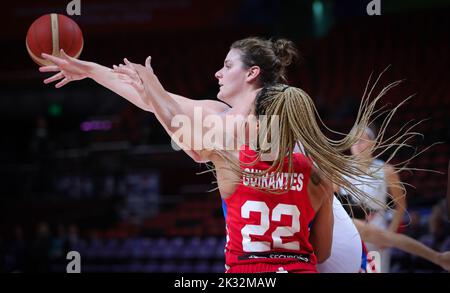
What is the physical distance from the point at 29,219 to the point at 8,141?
4236mm

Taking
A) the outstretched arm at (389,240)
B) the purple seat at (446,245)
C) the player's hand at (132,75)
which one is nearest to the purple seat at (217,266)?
the purple seat at (446,245)

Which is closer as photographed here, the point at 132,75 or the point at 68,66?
the point at 132,75

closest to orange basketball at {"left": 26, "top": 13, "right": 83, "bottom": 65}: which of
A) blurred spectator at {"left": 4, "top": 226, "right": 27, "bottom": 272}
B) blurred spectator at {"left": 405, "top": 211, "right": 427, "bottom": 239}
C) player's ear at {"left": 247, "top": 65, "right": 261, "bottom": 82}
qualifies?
player's ear at {"left": 247, "top": 65, "right": 261, "bottom": 82}

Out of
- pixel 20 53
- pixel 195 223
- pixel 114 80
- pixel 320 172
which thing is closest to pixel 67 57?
pixel 114 80

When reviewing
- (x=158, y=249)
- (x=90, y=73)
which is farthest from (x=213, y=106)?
(x=158, y=249)

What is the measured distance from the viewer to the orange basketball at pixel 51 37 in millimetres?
3150

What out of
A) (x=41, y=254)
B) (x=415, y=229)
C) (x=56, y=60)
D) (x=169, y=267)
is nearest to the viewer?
(x=56, y=60)

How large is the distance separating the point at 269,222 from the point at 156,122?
7798 millimetres

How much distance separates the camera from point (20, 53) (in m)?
12.8

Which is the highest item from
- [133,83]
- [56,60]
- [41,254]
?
[56,60]

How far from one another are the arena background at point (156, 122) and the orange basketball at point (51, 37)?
14.9ft

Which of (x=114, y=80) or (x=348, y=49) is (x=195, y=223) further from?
(x=114, y=80)

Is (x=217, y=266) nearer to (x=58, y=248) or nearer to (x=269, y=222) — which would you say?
(x=58, y=248)

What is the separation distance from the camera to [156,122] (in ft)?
33.4
